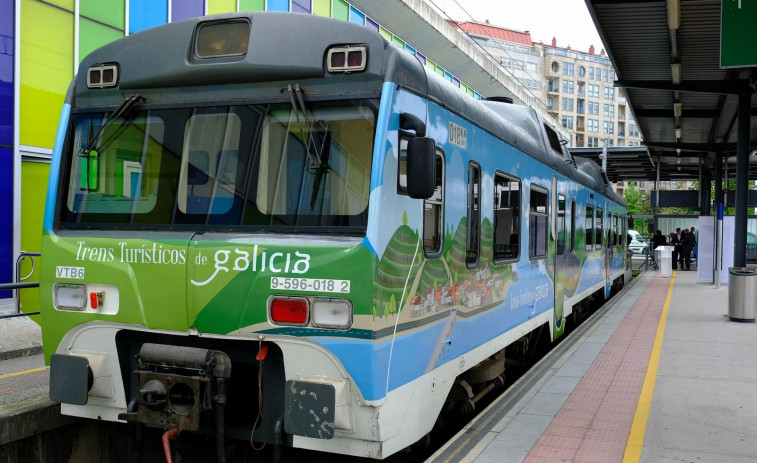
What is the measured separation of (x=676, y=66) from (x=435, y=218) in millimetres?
11061

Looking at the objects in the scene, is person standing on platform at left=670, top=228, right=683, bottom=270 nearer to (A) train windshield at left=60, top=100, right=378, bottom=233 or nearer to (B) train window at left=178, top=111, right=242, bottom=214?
(A) train windshield at left=60, top=100, right=378, bottom=233

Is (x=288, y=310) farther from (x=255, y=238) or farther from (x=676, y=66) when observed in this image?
(x=676, y=66)

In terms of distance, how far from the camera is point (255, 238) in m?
4.45

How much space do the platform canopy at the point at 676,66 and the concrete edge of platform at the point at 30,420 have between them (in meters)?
9.62

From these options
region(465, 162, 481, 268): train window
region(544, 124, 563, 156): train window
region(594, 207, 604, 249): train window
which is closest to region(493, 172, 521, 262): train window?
region(465, 162, 481, 268): train window

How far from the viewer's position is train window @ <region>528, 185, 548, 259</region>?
8.25 metres

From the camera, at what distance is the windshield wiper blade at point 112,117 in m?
4.92

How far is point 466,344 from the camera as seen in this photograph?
5836mm

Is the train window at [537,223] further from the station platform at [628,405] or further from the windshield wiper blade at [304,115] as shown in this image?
the windshield wiper blade at [304,115]

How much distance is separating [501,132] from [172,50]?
3301 mm

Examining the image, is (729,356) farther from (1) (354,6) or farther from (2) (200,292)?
(1) (354,6)

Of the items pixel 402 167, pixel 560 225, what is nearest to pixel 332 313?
pixel 402 167

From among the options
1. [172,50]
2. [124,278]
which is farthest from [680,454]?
[172,50]

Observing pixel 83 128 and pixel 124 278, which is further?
pixel 83 128
